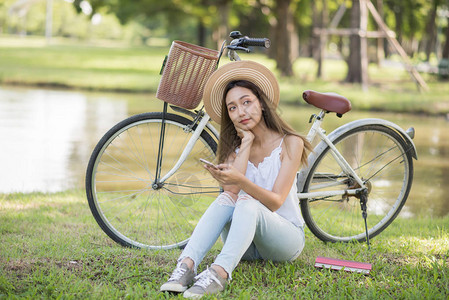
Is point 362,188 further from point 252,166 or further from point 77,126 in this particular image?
point 77,126

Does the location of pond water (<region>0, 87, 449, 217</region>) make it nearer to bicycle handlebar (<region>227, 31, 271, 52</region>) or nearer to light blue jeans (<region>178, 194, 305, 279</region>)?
light blue jeans (<region>178, 194, 305, 279</region>)

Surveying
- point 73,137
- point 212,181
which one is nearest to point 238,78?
point 212,181

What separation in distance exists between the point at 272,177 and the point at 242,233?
1.54 ft

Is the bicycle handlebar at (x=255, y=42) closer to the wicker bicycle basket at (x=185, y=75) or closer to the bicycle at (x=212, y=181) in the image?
the bicycle at (x=212, y=181)

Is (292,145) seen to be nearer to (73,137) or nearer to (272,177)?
(272,177)

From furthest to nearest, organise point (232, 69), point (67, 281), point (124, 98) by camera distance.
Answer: point (124, 98), point (232, 69), point (67, 281)

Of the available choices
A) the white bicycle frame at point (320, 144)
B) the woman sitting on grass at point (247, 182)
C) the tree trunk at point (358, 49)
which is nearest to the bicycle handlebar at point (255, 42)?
the white bicycle frame at point (320, 144)

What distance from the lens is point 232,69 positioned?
3359mm

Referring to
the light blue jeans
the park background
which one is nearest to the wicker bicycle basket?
the light blue jeans

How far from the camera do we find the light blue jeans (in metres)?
3.07

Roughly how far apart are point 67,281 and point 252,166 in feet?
3.91

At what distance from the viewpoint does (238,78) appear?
134 inches

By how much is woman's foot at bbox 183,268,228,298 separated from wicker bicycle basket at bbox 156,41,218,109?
1074mm

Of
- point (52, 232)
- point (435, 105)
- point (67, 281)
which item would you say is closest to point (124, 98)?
point (435, 105)
